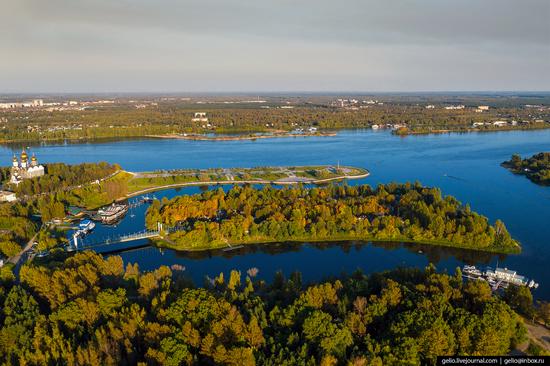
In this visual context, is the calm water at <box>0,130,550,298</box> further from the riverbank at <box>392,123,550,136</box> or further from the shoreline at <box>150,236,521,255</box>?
the riverbank at <box>392,123,550,136</box>

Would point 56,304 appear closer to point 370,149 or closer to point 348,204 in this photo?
point 348,204

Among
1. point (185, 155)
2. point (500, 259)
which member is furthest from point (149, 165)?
point (500, 259)

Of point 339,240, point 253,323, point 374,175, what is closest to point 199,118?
point 374,175

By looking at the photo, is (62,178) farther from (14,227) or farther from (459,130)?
(459,130)

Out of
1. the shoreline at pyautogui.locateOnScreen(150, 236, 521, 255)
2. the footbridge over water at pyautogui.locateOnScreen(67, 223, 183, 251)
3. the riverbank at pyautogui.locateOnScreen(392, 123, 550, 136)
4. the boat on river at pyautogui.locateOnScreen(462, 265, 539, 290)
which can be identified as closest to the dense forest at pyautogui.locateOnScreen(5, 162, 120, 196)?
the footbridge over water at pyautogui.locateOnScreen(67, 223, 183, 251)

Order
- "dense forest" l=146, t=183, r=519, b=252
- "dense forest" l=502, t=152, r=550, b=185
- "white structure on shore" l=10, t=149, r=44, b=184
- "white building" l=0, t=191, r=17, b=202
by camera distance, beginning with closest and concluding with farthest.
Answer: "dense forest" l=146, t=183, r=519, b=252 → "white building" l=0, t=191, r=17, b=202 → "white structure on shore" l=10, t=149, r=44, b=184 → "dense forest" l=502, t=152, r=550, b=185

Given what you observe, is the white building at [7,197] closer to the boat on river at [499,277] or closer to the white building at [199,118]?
the boat on river at [499,277]

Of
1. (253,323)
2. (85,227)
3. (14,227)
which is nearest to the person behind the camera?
(253,323)
